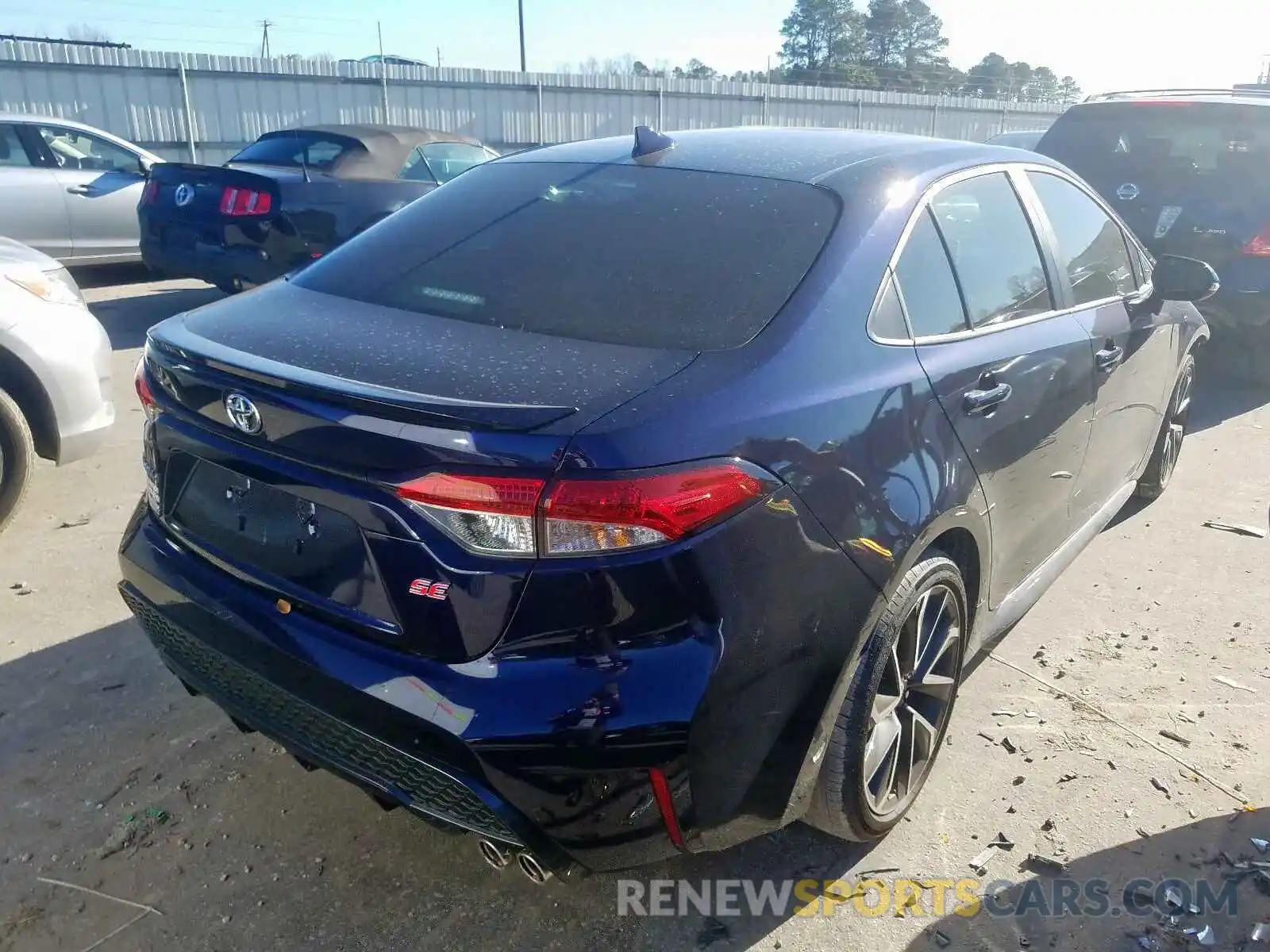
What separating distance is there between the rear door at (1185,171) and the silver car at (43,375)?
6238 mm

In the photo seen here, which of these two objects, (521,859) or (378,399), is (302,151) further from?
(521,859)

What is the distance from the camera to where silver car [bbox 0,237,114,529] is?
390cm

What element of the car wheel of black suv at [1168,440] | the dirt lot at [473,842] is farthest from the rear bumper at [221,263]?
the car wheel of black suv at [1168,440]

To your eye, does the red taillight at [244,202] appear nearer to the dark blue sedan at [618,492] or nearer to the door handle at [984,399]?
the dark blue sedan at [618,492]

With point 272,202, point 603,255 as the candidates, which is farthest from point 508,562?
point 272,202

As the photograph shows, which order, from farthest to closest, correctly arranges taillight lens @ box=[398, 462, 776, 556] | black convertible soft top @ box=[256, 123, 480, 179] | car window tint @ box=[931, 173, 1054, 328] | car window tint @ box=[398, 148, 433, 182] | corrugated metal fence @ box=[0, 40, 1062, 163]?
corrugated metal fence @ box=[0, 40, 1062, 163] < car window tint @ box=[398, 148, 433, 182] < black convertible soft top @ box=[256, 123, 480, 179] < car window tint @ box=[931, 173, 1054, 328] < taillight lens @ box=[398, 462, 776, 556]

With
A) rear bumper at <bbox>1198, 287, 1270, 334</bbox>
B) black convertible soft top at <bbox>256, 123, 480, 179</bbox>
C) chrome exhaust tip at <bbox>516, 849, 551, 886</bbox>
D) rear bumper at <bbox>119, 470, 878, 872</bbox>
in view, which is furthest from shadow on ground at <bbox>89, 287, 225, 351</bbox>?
rear bumper at <bbox>1198, 287, 1270, 334</bbox>

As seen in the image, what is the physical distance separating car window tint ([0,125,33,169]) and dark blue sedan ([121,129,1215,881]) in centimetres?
708

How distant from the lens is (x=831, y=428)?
2.04m

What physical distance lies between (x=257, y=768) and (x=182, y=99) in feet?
52.5

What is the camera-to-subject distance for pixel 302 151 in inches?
301

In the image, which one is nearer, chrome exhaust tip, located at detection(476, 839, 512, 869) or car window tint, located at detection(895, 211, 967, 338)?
chrome exhaust tip, located at detection(476, 839, 512, 869)

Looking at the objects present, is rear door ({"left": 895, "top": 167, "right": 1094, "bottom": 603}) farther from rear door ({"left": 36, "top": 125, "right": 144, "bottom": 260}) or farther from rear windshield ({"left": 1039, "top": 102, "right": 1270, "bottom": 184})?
rear door ({"left": 36, "top": 125, "right": 144, "bottom": 260})

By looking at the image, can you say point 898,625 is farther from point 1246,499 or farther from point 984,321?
point 1246,499
